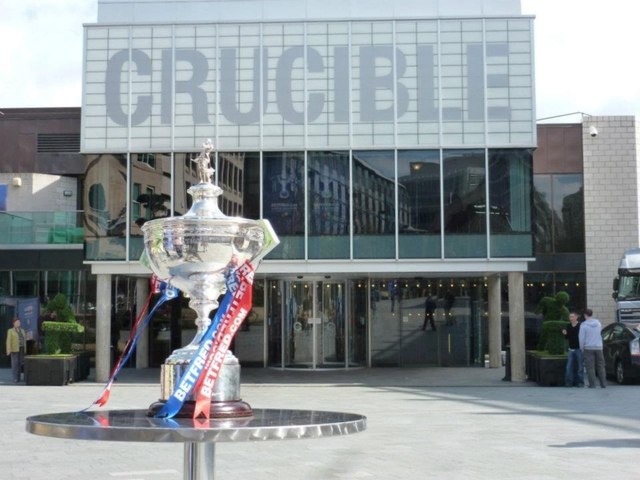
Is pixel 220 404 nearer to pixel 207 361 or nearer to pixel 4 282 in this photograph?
pixel 207 361

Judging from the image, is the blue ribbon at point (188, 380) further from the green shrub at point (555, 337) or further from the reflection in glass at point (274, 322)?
the reflection in glass at point (274, 322)

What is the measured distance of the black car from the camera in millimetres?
24547

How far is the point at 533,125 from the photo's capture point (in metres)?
25.1

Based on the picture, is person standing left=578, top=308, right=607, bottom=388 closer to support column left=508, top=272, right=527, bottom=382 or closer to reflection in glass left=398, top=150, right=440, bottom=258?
support column left=508, top=272, right=527, bottom=382

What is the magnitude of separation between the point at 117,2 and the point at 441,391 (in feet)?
42.0

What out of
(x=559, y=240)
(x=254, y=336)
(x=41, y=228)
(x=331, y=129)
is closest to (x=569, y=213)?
(x=559, y=240)

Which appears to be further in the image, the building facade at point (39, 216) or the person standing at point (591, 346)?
the building facade at point (39, 216)

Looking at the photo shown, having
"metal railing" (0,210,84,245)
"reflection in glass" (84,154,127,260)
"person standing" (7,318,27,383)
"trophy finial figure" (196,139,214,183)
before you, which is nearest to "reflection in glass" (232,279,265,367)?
"reflection in glass" (84,154,127,260)

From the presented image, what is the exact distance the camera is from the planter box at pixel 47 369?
2519cm

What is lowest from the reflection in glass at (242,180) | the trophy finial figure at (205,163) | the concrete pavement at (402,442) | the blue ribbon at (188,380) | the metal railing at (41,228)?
the concrete pavement at (402,442)

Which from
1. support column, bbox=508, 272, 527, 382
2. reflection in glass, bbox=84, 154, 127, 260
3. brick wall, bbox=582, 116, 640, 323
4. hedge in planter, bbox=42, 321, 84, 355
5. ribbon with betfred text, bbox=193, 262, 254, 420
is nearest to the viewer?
ribbon with betfred text, bbox=193, 262, 254, 420

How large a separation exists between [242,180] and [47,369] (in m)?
6.77

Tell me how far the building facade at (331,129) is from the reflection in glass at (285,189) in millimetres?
35

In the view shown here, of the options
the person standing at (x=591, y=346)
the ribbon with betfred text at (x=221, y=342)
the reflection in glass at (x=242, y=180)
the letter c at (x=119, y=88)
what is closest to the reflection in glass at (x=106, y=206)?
the letter c at (x=119, y=88)
